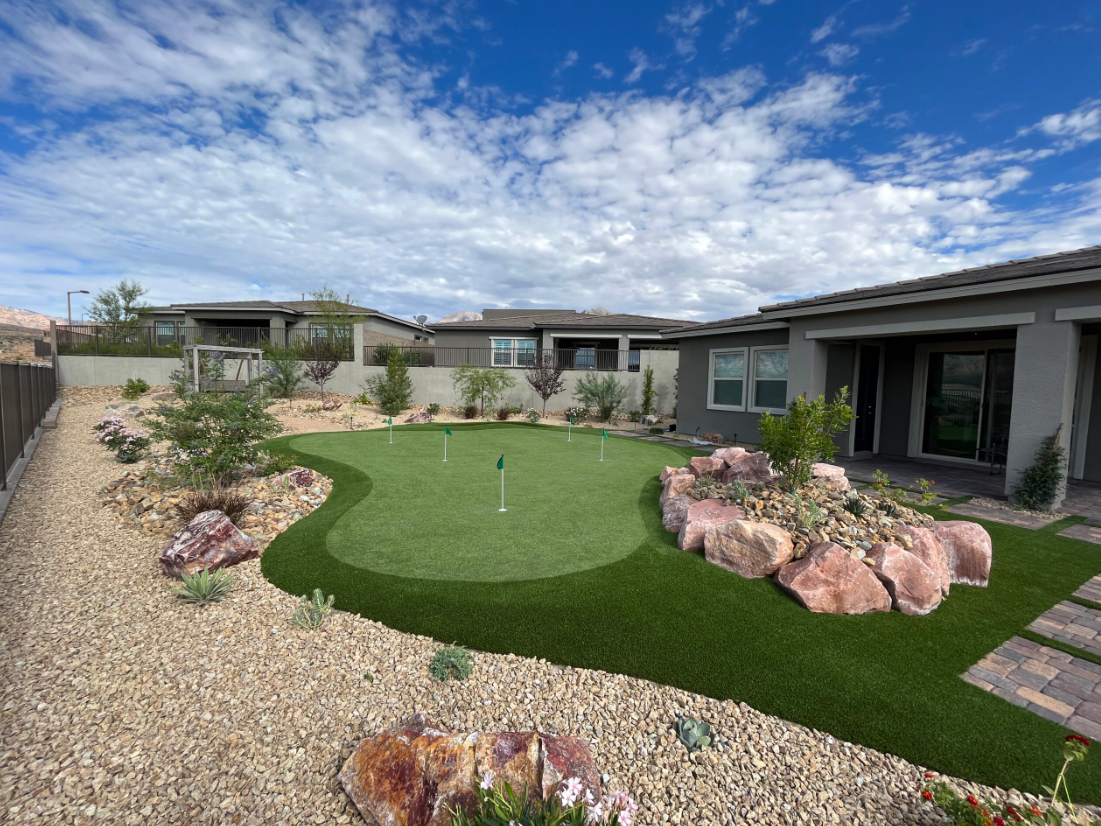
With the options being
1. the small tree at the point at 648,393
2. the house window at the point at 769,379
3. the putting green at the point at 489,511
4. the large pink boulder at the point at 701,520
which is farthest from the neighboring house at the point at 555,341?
the large pink boulder at the point at 701,520

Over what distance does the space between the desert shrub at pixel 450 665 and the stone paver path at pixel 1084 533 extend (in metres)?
7.03

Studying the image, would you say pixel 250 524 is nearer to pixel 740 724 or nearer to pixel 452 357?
Answer: pixel 740 724

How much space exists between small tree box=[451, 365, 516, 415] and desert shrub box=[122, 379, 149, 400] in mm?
12023

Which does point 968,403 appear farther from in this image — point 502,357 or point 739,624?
point 502,357

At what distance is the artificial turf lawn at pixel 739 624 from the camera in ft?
8.73

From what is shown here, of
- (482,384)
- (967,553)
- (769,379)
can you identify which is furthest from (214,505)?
(482,384)

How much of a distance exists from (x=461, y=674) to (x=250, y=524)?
4119mm

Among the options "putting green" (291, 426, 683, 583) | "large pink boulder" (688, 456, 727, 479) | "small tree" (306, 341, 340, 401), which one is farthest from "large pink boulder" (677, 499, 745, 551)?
"small tree" (306, 341, 340, 401)

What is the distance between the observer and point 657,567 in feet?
15.4

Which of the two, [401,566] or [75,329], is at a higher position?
[75,329]

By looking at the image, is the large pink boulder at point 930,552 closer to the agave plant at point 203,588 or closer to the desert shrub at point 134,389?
the agave plant at point 203,588

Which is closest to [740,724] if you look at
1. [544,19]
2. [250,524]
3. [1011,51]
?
[250,524]

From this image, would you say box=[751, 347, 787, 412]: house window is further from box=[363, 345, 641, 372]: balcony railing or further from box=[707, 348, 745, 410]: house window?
box=[363, 345, 641, 372]: balcony railing

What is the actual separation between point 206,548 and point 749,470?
6.34 metres
